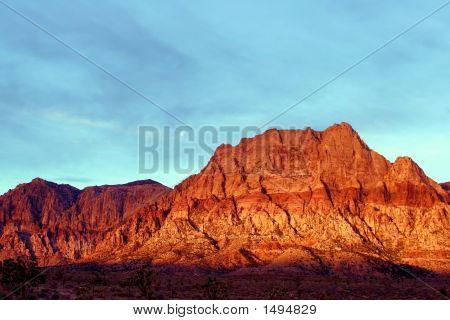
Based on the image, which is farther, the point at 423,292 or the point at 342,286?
the point at 342,286

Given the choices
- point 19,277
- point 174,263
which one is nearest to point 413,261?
point 174,263

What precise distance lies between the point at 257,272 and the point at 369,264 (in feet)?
97.3

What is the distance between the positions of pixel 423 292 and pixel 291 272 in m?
43.8

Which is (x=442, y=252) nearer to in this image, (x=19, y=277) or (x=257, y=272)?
(x=257, y=272)

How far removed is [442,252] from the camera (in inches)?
7407

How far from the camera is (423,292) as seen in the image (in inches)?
5281

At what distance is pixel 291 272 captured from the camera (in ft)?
563
